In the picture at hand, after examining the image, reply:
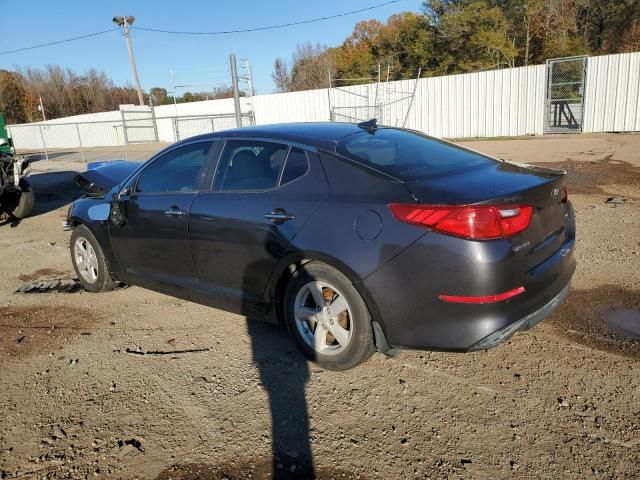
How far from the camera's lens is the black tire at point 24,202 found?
30.6ft

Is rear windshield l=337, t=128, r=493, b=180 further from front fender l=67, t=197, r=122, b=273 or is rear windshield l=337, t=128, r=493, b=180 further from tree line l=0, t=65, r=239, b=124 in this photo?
tree line l=0, t=65, r=239, b=124

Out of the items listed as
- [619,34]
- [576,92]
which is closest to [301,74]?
[619,34]

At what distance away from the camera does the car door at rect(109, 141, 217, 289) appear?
3.89 metres

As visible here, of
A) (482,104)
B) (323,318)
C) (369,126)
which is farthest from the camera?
(482,104)

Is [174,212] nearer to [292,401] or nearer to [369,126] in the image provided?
[369,126]

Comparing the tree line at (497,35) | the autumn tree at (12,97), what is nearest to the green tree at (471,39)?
the tree line at (497,35)

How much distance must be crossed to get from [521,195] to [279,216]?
148cm

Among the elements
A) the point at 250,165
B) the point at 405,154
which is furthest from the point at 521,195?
the point at 250,165

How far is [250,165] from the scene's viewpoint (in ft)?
11.8

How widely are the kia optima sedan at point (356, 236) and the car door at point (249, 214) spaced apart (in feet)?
0.04

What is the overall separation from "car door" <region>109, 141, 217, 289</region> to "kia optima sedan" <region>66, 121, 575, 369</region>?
0.5 inches

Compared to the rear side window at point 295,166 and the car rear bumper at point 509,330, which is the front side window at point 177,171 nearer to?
the rear side window at point 295,166

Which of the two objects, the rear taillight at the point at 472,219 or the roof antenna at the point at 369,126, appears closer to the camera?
the rear taillight at the point at 472,219

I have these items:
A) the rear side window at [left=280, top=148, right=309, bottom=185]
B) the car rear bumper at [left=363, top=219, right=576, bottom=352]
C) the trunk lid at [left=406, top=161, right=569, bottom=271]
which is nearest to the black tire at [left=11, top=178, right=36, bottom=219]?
the rear side window at [left=280, top=148, right=309, bottom=185]
